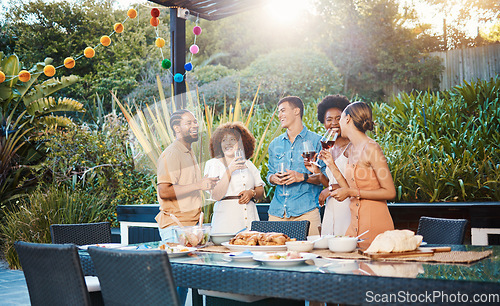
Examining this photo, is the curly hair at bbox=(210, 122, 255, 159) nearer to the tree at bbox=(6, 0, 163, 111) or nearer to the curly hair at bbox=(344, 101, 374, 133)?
the curly hair at bbox=(344, 101, 374, 133)

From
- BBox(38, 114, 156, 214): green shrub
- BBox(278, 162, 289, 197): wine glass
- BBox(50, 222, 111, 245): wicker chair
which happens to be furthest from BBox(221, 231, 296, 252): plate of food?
BBox(38, 114, 156, 214): green shrub

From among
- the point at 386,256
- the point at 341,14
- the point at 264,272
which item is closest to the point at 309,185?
the point at 386,256

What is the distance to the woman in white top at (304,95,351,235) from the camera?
3.00 metres

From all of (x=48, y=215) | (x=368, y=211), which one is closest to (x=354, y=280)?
(x=368, y=211)

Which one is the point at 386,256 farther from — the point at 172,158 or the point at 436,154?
the point at 436,154

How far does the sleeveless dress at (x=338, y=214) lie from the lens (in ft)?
10.5

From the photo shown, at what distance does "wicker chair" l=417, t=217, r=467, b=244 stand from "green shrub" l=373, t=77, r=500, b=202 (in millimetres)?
1730

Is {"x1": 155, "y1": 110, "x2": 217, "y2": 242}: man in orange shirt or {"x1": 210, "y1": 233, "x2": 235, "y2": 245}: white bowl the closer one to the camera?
{"x1": 210, "y1": 233, "x2": 235, "y2": 245}: white bowl

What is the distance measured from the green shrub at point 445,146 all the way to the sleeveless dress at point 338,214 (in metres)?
1.72

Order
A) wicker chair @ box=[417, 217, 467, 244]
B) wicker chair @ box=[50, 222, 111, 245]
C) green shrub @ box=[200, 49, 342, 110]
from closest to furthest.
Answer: wicker chair @ box=[417, 217, 467, 244] < wicker chair @ box=[50, 222, 111, 245] < green shrub @ box=[200, 49, 342, 110]

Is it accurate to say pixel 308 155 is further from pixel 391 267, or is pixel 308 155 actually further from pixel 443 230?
pixel 391 267

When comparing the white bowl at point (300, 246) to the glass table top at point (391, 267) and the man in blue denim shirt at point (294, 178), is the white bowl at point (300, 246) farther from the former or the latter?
the man in blue denim shirt at point (294, 178)

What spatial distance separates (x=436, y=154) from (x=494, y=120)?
2.14 meters

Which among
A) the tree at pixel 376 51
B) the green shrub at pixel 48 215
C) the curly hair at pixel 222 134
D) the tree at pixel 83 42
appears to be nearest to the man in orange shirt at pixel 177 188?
the curly hair at pixel 222 134
